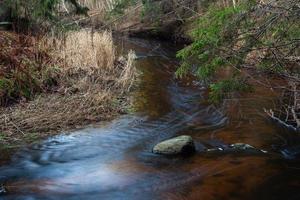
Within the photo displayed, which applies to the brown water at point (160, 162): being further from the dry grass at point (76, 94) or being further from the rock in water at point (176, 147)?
the dry grass at point (76, 94)

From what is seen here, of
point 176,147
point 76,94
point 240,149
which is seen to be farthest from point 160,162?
point 76,94

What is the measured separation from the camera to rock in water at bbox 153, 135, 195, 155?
21.5 feet

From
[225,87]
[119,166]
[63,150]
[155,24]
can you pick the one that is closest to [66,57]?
[63,150]

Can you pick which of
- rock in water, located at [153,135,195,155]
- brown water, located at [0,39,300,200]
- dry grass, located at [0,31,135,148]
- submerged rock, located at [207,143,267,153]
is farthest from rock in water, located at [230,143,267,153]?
dry grass, located at [0,31,135,148]

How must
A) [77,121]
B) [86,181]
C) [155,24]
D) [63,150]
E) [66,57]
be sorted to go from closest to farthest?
1. [86,181]
2. [63,150]
3. [77,121]
4. [66,57]
5. [155,24]

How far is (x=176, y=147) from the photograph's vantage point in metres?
6.57

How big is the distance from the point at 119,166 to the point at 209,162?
1236mm

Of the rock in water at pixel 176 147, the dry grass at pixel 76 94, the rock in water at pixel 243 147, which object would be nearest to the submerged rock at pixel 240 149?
the rock in water at pixel 243 147

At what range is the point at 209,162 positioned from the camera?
20.7 feet

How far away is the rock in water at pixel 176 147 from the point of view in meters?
6.55

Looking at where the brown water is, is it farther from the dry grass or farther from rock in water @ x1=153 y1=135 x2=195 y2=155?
the dry grass

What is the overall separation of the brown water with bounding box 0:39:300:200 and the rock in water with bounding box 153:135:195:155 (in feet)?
0.40

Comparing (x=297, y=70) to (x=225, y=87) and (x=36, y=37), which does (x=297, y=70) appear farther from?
(x=36, y=37)

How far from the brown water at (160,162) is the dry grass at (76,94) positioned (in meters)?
0.40
